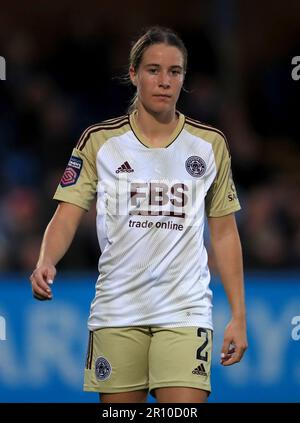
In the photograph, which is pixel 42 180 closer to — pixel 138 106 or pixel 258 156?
pixel 258 156

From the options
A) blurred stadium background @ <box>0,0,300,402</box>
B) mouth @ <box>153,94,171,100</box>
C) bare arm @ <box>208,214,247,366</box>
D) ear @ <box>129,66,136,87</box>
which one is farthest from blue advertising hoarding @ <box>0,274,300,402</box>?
mouth @ <box>153,94,171,100</box>

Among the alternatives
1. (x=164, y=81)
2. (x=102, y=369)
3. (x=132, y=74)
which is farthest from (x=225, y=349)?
(x=132, y=74)

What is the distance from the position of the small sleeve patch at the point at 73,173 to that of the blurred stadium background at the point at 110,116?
111 inches

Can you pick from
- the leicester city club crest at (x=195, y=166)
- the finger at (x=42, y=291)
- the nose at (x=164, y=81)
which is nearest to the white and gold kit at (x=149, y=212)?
the leicester city club crest at (x=195, y=166)

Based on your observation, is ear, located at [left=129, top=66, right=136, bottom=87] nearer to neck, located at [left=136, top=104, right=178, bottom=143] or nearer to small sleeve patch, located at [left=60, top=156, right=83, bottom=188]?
neck, located at [left=136, top=104, right=178, bottom=143]

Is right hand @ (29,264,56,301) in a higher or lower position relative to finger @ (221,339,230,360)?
higher

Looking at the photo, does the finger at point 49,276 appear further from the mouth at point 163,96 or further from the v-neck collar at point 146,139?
the mouth at point 163,96

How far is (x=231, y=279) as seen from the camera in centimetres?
507

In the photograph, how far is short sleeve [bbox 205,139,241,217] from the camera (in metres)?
5.09

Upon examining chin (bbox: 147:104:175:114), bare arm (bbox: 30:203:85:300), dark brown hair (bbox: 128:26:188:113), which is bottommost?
bare arm (bbox: 30:203:85:300)

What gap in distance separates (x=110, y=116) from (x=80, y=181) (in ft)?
17.7

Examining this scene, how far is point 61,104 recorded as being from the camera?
10602mm

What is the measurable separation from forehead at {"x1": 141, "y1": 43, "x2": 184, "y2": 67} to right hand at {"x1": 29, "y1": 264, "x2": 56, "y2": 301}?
3.35ft
